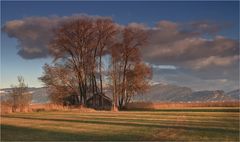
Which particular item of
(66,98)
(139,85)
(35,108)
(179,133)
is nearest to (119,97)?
(139,85)

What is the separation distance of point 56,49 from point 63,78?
5.44m

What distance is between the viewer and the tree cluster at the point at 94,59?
6862 cm

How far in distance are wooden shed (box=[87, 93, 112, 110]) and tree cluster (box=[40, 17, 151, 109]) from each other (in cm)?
160

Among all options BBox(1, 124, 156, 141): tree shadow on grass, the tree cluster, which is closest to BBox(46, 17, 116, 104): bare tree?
the tree cluster

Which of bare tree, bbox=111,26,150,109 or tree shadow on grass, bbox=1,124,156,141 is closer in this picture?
tree shadow on grass, bbox=1,124,156,141

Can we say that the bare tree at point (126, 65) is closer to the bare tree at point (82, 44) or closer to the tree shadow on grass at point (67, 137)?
the bare tree at point (82, 44)

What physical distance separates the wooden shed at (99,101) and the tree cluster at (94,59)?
1596 mm

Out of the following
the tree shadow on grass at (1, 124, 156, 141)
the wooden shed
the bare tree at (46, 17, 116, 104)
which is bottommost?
the tree shadow on grass at (1, 124, 156, 141)

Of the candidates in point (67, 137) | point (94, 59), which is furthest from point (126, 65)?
point (67, 137)

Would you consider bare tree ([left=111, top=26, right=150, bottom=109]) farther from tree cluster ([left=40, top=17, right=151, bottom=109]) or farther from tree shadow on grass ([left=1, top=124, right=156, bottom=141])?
tree shadow on grass ([left=1, top=124, right=156, bottom=141])

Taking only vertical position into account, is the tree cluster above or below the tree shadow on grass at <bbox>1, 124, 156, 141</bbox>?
above

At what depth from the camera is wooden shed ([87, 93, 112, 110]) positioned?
71.8 metres

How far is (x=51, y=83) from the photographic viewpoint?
68562 mm

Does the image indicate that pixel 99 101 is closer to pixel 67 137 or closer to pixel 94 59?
pixel 94 59
